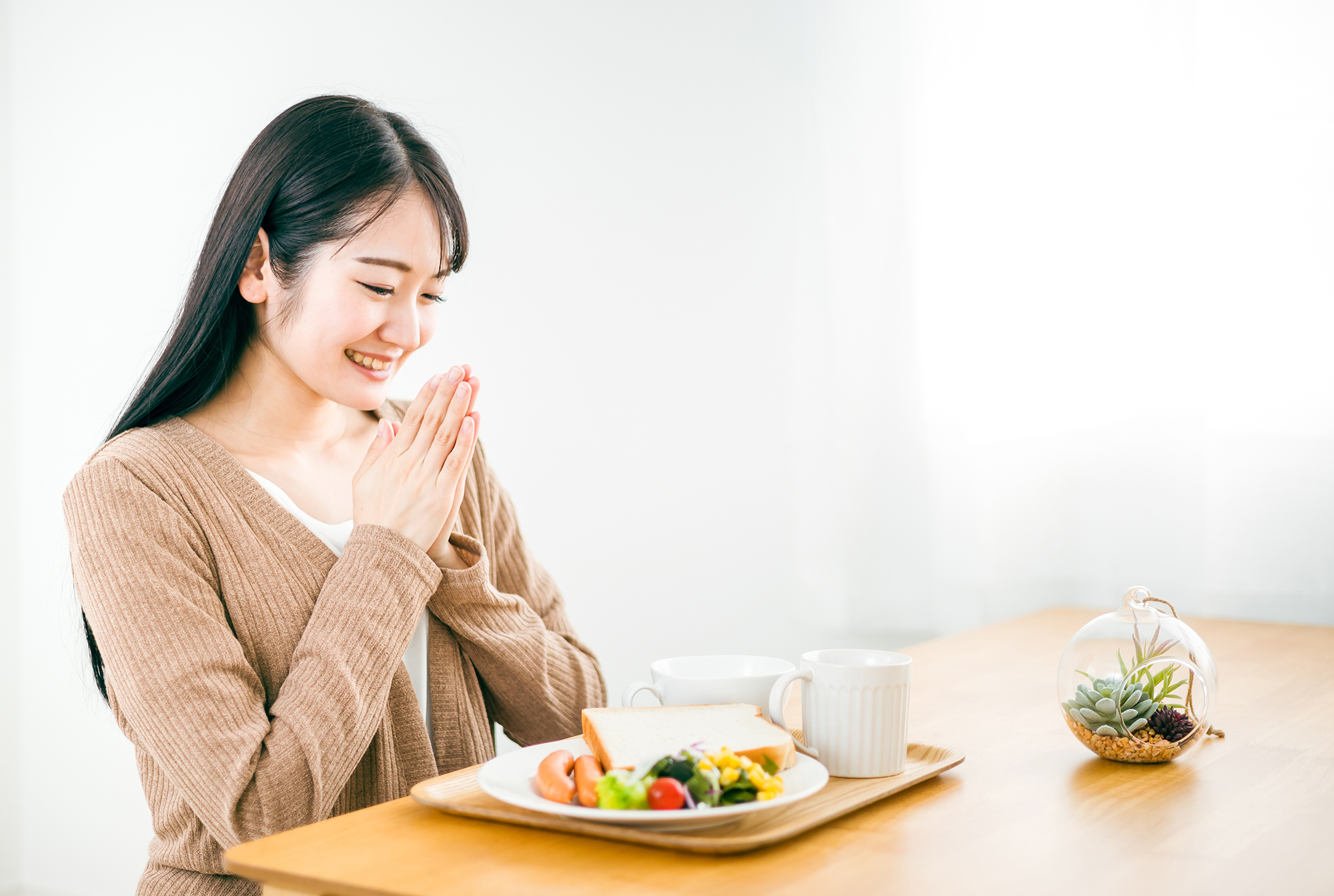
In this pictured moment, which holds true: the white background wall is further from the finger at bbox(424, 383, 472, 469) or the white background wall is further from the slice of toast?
the slice of toast

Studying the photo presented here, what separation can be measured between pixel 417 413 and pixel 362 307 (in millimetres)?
118

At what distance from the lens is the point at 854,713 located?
86 cm

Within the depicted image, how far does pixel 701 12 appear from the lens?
215 centimetres

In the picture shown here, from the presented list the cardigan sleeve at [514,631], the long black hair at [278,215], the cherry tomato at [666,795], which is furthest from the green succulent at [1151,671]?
the long black hair at [278,215]

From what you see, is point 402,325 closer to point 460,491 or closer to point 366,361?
point 366,361

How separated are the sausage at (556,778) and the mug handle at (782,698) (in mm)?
163

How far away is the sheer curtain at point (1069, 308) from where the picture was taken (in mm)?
1784

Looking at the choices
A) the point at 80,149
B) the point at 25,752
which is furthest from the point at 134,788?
the point at 80,149

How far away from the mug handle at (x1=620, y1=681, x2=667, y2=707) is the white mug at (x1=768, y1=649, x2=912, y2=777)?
3.5 inches

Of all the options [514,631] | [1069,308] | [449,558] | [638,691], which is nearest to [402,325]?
[449,558]

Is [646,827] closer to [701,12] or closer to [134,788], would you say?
[701,12]

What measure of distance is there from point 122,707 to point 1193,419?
1.63m

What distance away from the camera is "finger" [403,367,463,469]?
1138 millimetres

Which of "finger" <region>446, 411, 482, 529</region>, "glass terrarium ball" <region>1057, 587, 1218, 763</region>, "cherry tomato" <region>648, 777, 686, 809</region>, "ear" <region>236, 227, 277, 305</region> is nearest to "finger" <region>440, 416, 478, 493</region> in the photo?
"finger" <region>446, 411, 482, 529</region>
